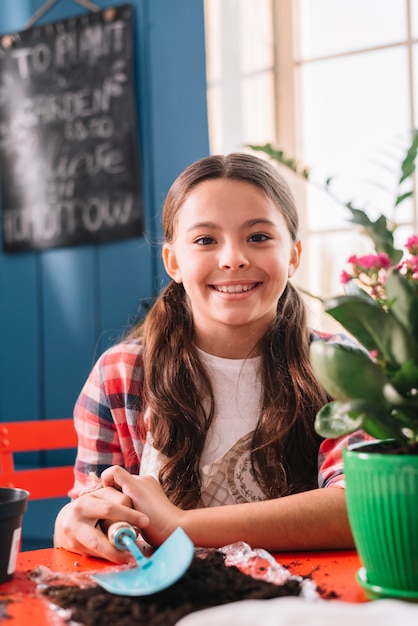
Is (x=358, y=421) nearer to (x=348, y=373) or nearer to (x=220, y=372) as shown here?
(x=348, y=373)

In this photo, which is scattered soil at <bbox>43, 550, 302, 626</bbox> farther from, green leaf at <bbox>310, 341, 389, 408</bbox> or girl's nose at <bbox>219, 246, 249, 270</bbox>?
girl's nose at <bbox>219, 246, 249, 270</bbox>

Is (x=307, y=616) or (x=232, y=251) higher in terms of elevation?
(x=232, y=251)

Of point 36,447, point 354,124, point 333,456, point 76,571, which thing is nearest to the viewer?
point 76,571

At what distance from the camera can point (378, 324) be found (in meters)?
0.70

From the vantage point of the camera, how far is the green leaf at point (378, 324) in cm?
68

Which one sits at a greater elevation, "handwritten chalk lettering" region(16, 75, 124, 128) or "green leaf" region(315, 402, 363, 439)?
"handwritten chalk lettering" region(16, 75, 124, 128)

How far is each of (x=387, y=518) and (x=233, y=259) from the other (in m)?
0.66

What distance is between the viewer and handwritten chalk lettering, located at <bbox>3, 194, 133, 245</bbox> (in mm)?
2465

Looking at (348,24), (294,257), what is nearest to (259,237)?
(294,257)

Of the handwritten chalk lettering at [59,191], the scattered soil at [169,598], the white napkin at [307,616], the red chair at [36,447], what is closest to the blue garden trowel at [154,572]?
the scattered soil at [169,598]

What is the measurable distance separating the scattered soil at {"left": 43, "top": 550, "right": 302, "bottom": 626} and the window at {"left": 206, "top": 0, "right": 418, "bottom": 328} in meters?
1.48

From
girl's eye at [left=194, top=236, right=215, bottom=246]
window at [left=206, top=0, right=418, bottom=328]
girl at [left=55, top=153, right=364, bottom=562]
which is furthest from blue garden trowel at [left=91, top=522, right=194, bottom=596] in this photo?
window at [left=206, top=0, right=418, bottom=328]

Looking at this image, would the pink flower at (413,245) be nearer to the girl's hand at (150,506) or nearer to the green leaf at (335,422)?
the green leaf at (335,422)

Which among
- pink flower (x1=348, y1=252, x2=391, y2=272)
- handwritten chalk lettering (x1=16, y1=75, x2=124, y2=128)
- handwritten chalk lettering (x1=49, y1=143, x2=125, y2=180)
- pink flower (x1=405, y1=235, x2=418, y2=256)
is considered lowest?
pink flower (x1=348, y1=252, x2=391, y2=272)
